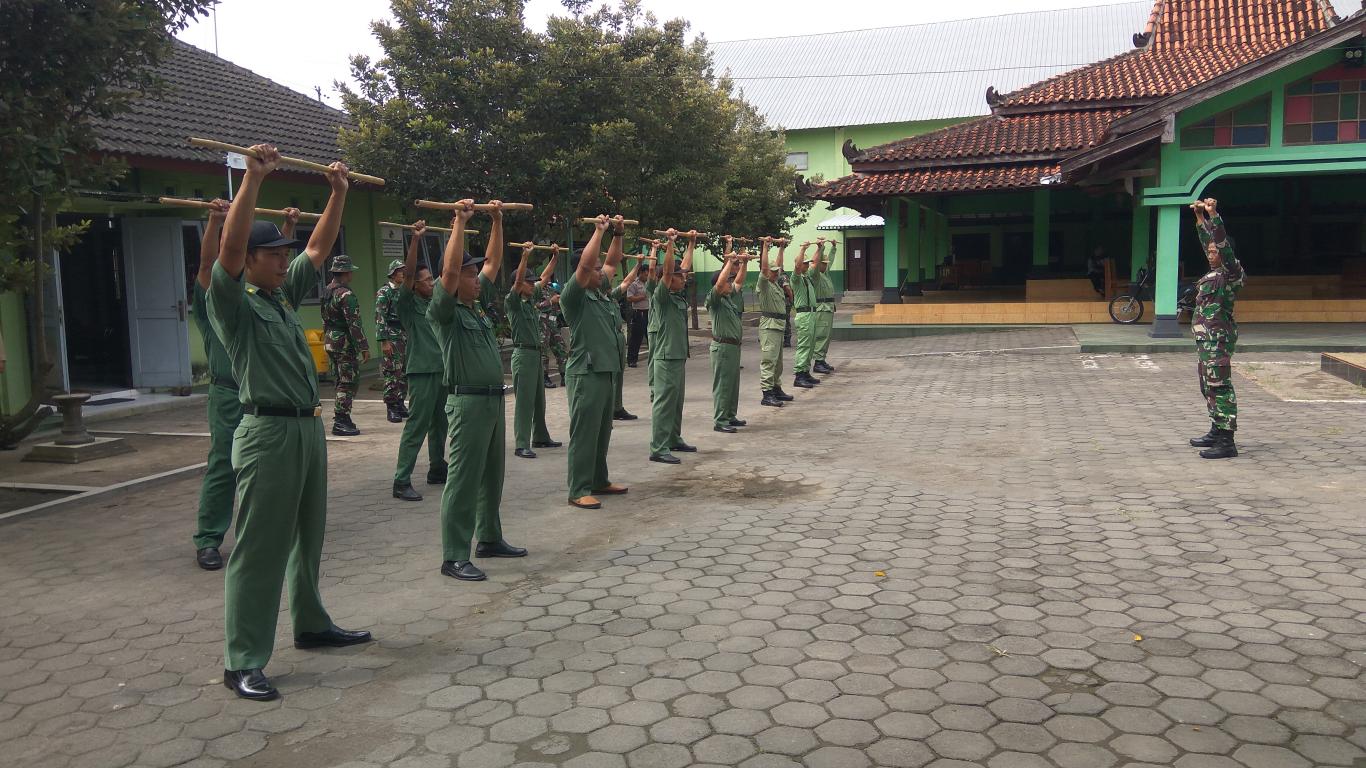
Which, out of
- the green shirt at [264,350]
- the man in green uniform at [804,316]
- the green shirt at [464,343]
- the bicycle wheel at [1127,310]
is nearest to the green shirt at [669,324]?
the green shirt at [464,343]

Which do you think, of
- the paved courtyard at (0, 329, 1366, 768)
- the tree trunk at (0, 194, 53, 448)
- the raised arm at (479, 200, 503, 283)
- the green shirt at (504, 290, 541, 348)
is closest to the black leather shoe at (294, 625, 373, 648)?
the paved courtyard at (0, 329, 1366, 768)

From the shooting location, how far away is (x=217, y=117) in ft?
47.2

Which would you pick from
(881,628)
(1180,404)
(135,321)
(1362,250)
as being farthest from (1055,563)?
(1362,250)

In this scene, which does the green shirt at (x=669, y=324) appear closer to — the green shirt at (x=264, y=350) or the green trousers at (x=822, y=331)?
the green shirt at (x=264, y=350)

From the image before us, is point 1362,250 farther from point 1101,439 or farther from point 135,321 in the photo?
point 135,321

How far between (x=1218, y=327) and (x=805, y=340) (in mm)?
6148

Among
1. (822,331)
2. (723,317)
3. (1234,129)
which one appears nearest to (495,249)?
(723,317)

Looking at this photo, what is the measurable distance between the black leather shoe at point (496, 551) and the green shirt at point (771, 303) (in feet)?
20.7

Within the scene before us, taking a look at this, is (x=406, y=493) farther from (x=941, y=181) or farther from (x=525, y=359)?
(x=941, y=181)

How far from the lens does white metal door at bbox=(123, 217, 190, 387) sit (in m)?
13.0

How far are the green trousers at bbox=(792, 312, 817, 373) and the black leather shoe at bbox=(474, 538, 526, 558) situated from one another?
325 inches

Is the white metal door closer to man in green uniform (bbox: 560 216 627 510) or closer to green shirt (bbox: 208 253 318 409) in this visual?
man in green uniform (bbox: 560 216 627 510)

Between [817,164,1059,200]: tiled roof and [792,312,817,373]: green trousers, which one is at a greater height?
[817,164,1059,200]: tiled roof

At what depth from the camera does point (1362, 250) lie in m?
22.3
